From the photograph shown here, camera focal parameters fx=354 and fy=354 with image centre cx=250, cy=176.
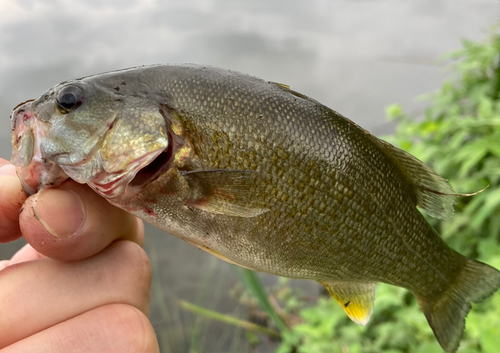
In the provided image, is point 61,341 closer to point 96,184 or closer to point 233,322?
point 96,184

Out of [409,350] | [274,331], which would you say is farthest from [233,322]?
[409,350]

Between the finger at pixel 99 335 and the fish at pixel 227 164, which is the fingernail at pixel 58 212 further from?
the finger at pixel 99 335

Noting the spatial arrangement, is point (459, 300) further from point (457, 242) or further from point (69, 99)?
point (69, 99)

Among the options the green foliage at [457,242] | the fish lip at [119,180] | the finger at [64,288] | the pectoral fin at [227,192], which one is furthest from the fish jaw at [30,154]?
the green foliage at [457,242]

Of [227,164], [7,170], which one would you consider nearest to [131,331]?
[227,164]

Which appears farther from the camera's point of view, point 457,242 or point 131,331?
point 457,242
